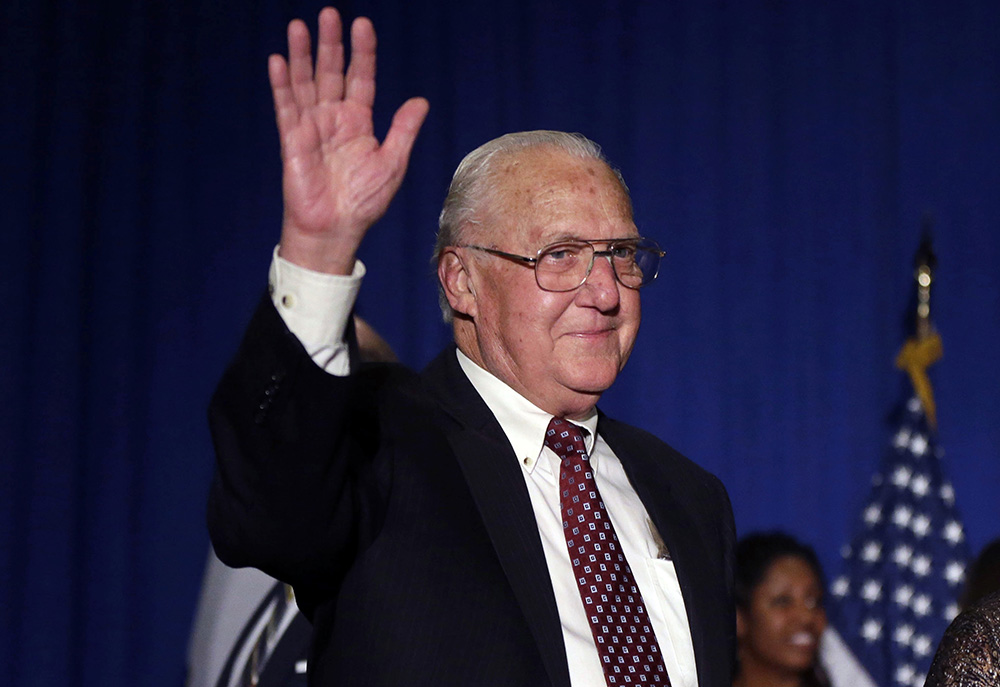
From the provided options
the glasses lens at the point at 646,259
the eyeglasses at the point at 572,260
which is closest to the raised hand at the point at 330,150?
the eyeglasses at the point at 572,260

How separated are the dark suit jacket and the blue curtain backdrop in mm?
2002

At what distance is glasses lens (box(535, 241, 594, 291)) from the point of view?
5.02 feet

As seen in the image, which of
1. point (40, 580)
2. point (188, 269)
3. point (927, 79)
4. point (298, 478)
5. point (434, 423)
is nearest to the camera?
point (298, 478)

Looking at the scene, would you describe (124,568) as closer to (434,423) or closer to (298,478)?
(434,423)

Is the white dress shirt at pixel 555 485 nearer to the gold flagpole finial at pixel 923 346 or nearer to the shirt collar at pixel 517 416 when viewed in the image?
the shirt collar at pixel 517 416

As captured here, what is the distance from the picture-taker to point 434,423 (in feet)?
4.79

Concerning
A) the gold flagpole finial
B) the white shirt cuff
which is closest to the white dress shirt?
the white shirt cuff

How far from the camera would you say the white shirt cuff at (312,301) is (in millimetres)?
1162

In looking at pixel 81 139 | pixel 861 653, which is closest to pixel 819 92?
pixel 861 653

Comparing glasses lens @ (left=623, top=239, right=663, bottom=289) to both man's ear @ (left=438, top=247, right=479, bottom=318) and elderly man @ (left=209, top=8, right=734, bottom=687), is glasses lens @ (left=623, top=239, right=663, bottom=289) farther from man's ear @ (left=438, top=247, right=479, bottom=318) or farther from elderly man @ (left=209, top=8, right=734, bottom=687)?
man's ear @ (left=438, top=247, right=479, bottom=318)

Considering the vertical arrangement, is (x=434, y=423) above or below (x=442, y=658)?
above

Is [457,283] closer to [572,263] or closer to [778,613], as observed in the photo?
[572,263]

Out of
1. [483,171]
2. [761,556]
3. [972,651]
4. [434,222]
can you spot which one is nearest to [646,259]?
[483,171]

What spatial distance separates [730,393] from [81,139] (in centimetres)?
216
